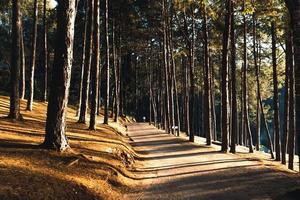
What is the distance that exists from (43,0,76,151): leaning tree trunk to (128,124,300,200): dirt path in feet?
10.2

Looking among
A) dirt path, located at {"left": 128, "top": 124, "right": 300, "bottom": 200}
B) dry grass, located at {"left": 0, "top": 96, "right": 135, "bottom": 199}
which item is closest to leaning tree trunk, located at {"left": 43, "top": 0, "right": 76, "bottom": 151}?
dry grass, located at {"left": 0, "top": 96, "right": 135, "bottom": 199}

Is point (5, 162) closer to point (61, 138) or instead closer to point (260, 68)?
point (61, 138)

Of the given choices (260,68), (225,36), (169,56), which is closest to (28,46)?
(169,56)

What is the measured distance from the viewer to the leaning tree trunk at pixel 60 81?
14.0m

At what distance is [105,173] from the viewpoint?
13.8 metres

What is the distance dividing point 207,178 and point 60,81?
610 centimetres

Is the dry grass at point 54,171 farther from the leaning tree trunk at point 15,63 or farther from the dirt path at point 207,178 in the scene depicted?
the leaning tree trunk at point 15,63

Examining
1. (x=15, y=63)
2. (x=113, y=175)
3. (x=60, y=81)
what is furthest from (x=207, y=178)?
(x=15, y=63)

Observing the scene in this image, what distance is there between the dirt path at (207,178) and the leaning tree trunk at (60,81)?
123 inches

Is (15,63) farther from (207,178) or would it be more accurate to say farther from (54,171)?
(207,178)

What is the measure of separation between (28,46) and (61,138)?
5587 centimetres

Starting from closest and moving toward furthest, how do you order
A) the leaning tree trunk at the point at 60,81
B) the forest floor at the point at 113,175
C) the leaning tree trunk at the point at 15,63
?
the forest floor at the point at 113,175
the leaning tree trunk at the point at 60,81
the leaning tree trunk at the point at 15,63

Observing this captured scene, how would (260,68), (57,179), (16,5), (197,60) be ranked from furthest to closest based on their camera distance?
(197,60), (260,68), (16,5), (57,179)

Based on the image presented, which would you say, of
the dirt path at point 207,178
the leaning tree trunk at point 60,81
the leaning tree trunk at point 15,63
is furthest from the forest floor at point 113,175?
the leaning tree trunk at point 15,63
